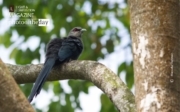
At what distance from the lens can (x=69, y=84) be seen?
5090mm

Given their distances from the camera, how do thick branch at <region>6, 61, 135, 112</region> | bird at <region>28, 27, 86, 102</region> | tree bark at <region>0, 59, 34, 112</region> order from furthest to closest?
bird at <region>28, 27, 86, 102</region>, thick branch at <region>6, 61, 135, 112</region>, tree bark at <region>0, 59, 34, 112</region>

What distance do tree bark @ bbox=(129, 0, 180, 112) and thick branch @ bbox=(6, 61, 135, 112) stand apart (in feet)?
0.64

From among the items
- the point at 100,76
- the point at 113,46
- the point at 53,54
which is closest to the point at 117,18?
the point at 113,46

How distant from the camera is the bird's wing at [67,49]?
4074 mm

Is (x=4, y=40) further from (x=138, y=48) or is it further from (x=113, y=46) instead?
(x=138, y=48)

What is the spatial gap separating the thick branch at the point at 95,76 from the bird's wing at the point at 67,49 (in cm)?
68

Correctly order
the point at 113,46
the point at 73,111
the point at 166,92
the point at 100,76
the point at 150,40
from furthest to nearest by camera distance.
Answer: the point at 113,46 < the point at 73,111 < the point at 100,76 < the point at 150,40 < the point at 166,92

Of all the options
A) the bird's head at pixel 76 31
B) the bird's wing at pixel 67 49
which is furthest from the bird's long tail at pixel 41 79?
the bird's head at pixel 76 31

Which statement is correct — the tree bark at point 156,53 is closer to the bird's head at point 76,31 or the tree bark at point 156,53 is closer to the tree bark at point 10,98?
the tree bark at point 10,98

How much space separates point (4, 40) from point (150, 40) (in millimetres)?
3324

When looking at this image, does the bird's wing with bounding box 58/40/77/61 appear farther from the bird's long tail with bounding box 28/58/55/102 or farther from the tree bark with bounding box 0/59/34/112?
the tree bark with bounding box 0/59/34/112

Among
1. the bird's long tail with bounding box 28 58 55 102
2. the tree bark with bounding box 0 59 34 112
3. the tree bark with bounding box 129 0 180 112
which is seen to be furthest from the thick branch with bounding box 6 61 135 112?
the tree bark with bounding box 0 59 34 112

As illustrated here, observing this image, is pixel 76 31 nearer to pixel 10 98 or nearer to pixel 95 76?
pixel 95 76

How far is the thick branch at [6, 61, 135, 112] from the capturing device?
2.39 meters
